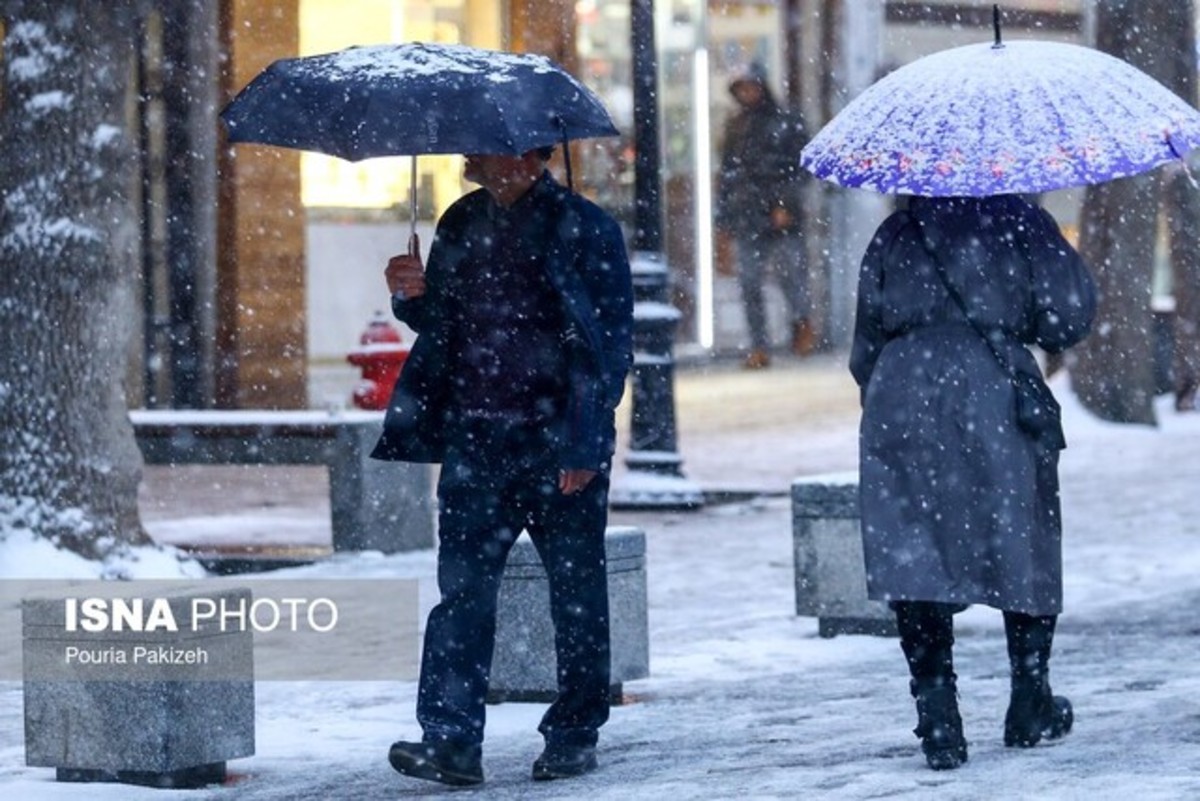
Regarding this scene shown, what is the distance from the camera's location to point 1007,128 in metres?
7.85

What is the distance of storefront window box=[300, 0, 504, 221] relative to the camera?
71.6ft

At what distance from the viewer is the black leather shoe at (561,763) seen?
8102mm

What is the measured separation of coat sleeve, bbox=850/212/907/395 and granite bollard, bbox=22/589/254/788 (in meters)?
1.93

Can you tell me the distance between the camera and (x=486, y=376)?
812 centimetres

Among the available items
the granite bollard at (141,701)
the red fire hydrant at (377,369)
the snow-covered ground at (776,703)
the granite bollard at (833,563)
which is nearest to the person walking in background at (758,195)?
the red fire hydrant at (377,369)

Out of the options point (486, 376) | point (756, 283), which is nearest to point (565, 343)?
point (486, 376)

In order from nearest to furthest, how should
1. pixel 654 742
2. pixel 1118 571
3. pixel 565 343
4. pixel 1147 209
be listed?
pixel 565 343 < pixel 654 742 < pixel 1118 571 < pixel 1147 209

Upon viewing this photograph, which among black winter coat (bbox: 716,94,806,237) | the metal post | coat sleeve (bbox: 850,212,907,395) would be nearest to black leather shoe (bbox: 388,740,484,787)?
coat sleeve (bbox: 850,212,907,395)

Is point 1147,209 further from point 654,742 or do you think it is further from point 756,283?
point 654,742

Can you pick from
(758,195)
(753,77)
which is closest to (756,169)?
(758,195)

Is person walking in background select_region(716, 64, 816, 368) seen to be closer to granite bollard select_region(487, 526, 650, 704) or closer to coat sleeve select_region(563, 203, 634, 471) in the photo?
granite bollard select_region(487, 526, 650, 704)

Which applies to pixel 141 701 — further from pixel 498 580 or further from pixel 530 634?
pixel 530 634

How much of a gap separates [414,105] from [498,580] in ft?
4.55

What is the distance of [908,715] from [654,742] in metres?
0.89
